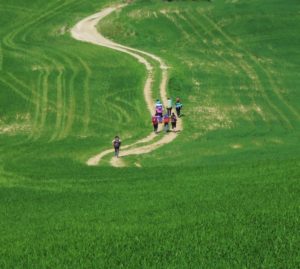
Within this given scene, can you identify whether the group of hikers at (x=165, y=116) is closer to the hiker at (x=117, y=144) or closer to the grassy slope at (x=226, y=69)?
the grassy slope at (x=226, y=69)

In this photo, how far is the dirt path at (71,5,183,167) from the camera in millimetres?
42219

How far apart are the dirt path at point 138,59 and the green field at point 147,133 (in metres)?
0.90

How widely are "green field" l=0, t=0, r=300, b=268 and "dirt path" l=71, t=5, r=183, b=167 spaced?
2.96ft

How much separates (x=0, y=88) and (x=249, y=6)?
47992 mm

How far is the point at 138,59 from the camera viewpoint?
7362cm


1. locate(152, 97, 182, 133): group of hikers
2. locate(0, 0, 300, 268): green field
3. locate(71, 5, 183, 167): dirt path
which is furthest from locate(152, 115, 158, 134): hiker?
locate(0, 0, 300, 268): green field

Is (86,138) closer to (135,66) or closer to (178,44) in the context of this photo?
(135,66)

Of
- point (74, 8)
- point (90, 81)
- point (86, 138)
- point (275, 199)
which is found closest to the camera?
point (275, 199)

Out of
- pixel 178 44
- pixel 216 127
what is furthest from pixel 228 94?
pixel 178 44

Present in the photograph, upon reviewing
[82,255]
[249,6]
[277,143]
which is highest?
[249,6]

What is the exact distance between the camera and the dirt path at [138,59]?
42.2m

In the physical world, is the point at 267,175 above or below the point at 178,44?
below

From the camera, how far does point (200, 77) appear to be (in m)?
65.9

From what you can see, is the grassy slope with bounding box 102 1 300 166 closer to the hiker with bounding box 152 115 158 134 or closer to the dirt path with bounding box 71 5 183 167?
the dirt path with bounding box 71 5 183 167
